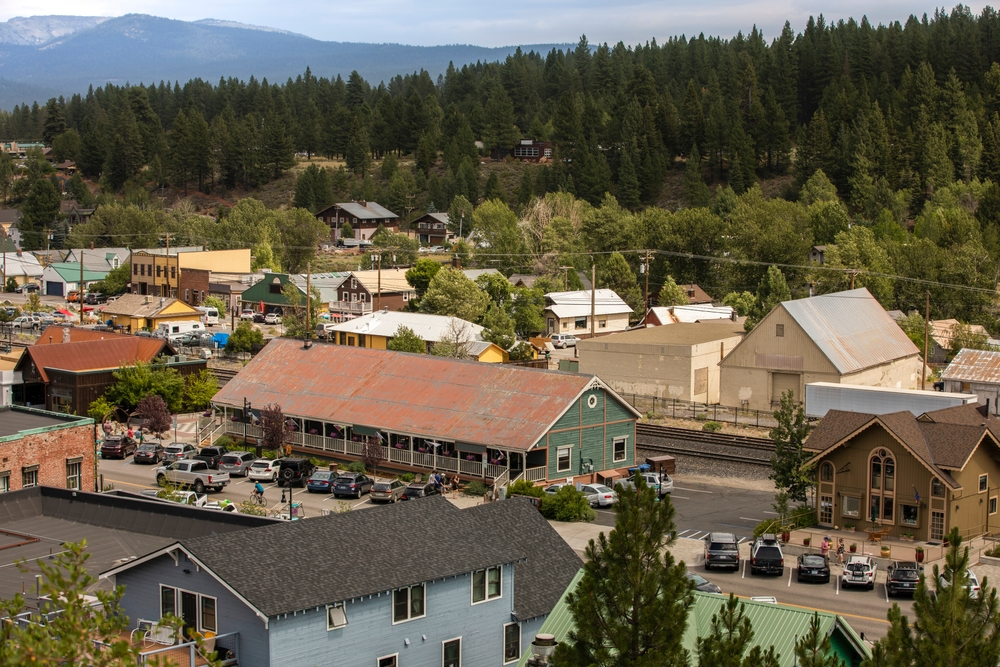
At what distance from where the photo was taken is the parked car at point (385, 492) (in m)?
45.4

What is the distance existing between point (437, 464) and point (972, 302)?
51.5 meters

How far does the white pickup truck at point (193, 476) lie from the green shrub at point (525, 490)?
10921mm

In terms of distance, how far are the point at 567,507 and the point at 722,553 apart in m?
7.52

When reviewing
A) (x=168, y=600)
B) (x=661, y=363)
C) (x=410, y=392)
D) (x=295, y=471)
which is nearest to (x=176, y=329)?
(x=661, y=363)

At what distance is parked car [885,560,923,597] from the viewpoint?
1347 inches

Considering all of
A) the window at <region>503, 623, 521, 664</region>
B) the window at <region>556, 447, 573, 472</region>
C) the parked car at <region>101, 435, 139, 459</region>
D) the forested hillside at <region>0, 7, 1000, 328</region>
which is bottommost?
the parked car at <region>101, 435, 139, 459</region>

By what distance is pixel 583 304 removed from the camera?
293 feet

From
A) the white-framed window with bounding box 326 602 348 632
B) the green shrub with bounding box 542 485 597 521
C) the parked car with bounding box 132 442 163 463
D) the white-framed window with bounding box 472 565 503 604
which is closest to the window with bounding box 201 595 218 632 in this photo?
the white-framed window with bounding box 326 602 348 632

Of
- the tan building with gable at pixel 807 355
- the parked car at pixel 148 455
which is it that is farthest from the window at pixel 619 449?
the parked car at pixel 148 455

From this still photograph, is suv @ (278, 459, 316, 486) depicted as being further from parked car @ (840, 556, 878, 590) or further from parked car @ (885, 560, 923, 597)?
parked car @ (885, 560, 923, 597)

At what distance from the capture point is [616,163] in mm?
162500

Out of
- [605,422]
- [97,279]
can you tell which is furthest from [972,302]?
[97,279]

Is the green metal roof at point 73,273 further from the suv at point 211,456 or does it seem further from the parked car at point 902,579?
the parked car at point 902,579

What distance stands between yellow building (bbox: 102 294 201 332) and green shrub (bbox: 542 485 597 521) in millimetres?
51836
